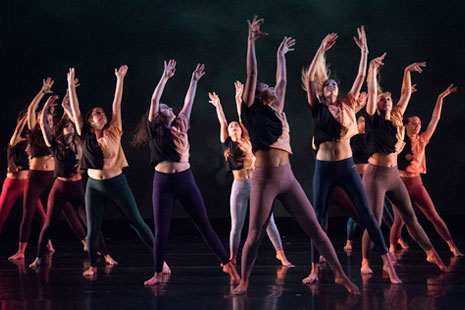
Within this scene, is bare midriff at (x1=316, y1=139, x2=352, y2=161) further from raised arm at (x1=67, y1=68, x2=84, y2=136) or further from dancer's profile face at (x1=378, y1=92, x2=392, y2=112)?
raised arm at (x1=67, y1=68, x2=84, y2=136)

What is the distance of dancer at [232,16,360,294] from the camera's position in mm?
4480

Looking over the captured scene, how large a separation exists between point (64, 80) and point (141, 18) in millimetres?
1324

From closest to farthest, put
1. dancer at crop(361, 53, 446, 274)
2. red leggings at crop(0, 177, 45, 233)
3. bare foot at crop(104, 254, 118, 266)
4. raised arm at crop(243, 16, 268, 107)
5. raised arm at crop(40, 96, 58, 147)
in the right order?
1. raised arm at crop(243, 16, 268, 107)
2. dancer at crop(361, 53, 446, 274)
3. raised arm at crop(40, 96, 58, 147)
4. bare foot at crop(104, 254, 118, 266)
5. red leggings at crop(0, 177, 45, 233)

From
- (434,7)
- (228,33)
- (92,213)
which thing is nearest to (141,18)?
(228,33)

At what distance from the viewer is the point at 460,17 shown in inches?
377

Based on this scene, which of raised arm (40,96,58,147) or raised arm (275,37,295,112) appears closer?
raised arm (275,37,295,112)

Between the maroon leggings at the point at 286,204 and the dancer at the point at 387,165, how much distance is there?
103 centimetres

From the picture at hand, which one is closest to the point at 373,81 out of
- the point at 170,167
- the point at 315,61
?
the point at 315,61

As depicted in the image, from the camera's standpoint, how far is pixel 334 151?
5.03 meters

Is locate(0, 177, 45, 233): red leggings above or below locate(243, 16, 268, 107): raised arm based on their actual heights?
below

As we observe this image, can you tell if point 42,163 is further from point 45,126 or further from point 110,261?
point 110,261

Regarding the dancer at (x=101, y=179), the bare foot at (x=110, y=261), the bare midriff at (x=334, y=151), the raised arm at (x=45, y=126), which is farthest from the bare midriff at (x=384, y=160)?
the raised arm at (x=45, y=126)

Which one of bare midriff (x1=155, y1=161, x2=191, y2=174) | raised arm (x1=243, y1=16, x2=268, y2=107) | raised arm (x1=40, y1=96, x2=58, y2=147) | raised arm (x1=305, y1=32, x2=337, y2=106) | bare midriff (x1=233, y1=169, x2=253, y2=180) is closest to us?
raised arm (x1=243, y1=16, x2=268, y2=107)

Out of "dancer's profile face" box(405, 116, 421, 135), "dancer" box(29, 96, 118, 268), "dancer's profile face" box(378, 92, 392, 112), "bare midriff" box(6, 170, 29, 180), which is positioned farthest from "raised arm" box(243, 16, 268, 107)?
"bare midriff" box(6, 170, 29, 180)
